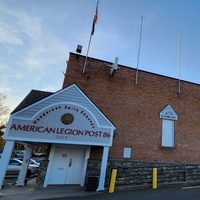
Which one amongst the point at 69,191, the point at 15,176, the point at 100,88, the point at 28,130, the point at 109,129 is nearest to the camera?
the point at 28,130

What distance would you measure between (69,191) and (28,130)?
425 centimetres

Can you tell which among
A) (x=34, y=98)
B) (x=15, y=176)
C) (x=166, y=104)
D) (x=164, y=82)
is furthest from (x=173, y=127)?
(x=15, y=176)

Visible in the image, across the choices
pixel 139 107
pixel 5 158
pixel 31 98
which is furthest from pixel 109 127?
pixel 5 158

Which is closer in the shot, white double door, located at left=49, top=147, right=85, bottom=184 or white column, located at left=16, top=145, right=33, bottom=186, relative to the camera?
white double door, located at left=49, top=147, right=85, bottom=184

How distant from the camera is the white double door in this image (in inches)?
438

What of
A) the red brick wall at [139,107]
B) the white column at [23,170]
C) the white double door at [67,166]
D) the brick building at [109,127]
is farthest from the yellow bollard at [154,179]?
the white column at [23,170]

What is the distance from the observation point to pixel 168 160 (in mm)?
13250

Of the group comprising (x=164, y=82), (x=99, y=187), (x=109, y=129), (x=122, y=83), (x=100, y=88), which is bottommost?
(x=99, y=187)

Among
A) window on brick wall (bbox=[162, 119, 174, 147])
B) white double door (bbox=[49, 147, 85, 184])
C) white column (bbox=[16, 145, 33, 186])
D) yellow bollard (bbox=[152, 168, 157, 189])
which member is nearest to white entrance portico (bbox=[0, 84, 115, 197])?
white double door (bbox=[49, 147, 85, 184])

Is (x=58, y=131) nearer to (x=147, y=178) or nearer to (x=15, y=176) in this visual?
(x=147, y=178)

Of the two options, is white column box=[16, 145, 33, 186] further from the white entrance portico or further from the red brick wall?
the red brick wall

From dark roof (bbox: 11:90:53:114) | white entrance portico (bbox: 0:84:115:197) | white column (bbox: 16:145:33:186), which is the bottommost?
white column (bbox: 16:145:33:186)

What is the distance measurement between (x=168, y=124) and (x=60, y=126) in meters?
9.48

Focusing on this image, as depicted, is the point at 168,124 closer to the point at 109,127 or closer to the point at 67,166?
the point at 109,127
